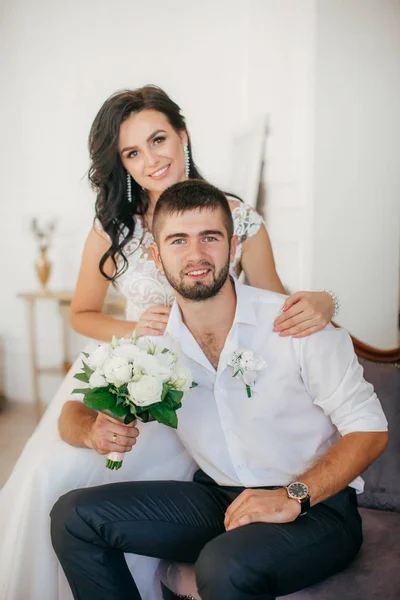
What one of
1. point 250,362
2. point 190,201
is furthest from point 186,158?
point 250,362

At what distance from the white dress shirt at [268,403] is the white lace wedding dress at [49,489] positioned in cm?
16

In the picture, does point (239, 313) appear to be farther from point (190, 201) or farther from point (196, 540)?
point (196, 540)

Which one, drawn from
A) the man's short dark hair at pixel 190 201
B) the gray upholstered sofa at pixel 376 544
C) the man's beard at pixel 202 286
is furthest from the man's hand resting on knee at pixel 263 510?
the man's short dark hair at pixel 190 201

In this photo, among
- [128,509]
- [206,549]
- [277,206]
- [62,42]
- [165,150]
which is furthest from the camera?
[277,206]


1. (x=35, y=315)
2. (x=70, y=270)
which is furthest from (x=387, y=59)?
(x=35, y=315)

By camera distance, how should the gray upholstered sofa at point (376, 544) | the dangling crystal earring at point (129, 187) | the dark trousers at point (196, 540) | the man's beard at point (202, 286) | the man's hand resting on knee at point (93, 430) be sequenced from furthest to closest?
1. the dangling crystal earring at point (129, 187)
2. the man's beard at point (202, 286)
3. the man's hand resting on knee at point (93, 430)
4. the gray upholstered sofa at point (376, 544)
5. the dark trousers at point (196, 540)

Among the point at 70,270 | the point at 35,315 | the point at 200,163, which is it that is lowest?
the point at 35,315

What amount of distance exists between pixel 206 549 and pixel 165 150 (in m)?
1.39

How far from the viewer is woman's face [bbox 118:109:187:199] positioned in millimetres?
2324

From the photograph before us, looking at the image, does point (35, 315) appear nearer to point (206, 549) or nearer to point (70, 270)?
point (70, 270)

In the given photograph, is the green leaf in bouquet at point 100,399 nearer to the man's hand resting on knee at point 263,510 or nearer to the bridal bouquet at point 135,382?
the bridal bouquet at point 135,382

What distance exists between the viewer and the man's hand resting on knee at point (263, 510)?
5.16 feet

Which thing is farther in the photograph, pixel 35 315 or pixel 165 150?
pixel 35 315

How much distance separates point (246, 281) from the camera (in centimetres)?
248
